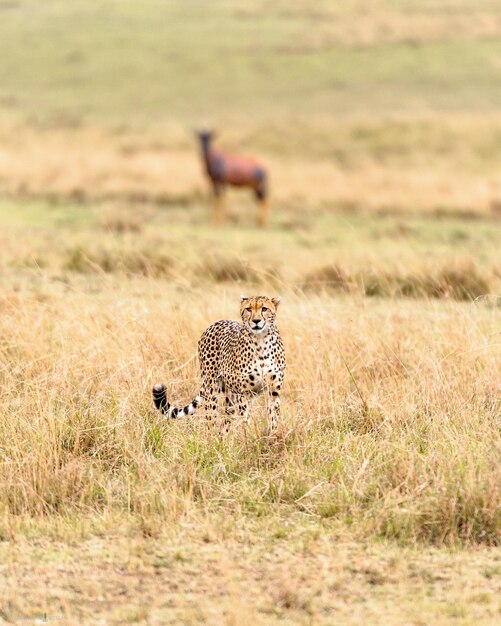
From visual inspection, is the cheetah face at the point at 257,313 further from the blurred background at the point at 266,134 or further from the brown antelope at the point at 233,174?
the brown antelope at the point at 233,174

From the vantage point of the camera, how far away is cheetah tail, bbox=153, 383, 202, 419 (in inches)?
210

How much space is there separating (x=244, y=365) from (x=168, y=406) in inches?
17.8

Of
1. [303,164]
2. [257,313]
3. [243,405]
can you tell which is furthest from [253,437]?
[303,164]

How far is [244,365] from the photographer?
17.3ft

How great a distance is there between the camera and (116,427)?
17.9 ft

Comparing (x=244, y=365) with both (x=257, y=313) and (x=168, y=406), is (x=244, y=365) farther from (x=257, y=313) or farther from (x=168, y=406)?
(x=168, y=406)

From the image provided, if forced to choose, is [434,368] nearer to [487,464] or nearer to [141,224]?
[487,464]

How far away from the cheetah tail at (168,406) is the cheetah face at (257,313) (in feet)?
1.54

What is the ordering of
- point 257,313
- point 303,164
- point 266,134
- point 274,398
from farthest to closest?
point 266,134 < point 303,164 < point 274,398 < point 257,313

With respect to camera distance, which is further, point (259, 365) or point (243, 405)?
point (243, 405)

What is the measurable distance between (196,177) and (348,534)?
53.9 feet

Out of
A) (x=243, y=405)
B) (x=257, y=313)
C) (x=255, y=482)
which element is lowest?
(x=255, y=482)

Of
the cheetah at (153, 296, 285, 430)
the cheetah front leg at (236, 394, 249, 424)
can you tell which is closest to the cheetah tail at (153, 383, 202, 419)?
the cheetah at (153, 296, 285, 430)

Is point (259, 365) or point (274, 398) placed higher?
point (259, 365)
